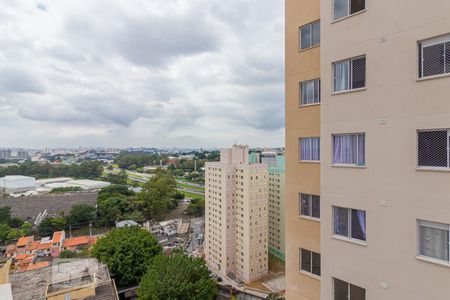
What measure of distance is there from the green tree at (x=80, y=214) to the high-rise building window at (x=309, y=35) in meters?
47.0

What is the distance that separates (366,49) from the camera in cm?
488

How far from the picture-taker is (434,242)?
4.16 meters

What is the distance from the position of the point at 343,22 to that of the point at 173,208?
2190 inches

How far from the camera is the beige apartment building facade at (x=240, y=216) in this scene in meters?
27.6

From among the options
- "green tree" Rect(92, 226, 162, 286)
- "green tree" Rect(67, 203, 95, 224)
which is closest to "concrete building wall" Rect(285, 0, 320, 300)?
"green tree" Rect(92, 226, 162, 286)

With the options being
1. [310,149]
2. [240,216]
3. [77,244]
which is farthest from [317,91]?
[77,244]

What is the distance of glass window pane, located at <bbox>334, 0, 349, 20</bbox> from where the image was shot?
207 inches

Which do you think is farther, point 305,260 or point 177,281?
point 177,281

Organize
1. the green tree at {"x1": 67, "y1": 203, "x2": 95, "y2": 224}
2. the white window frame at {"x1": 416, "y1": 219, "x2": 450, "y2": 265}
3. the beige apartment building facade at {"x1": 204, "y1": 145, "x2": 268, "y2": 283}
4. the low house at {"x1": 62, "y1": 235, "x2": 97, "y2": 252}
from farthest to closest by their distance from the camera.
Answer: the green tree at {"x1": 67, "y1": 203, "x2": 95, "y2": 224}
the low house at {"x1": 62, "y1": 235, "x2": 97, "y2": 252}
the beige apartment building facade at {"x1": 204, "y1": 145, "x2": 268, "y2": 283}
the white window frame at {"x1": 416, "y1": 219, "x2": 450, "y2": 265}

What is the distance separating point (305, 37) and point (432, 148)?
391 cm

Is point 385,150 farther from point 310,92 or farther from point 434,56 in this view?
point 310,92

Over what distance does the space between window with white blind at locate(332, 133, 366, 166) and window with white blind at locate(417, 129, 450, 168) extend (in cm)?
88

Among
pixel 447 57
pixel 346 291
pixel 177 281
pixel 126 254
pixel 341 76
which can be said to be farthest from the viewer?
pixel 126 254

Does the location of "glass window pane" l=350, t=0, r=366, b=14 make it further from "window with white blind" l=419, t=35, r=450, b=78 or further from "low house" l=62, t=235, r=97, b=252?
"low house" l=62, t=235, r=97, b=252
